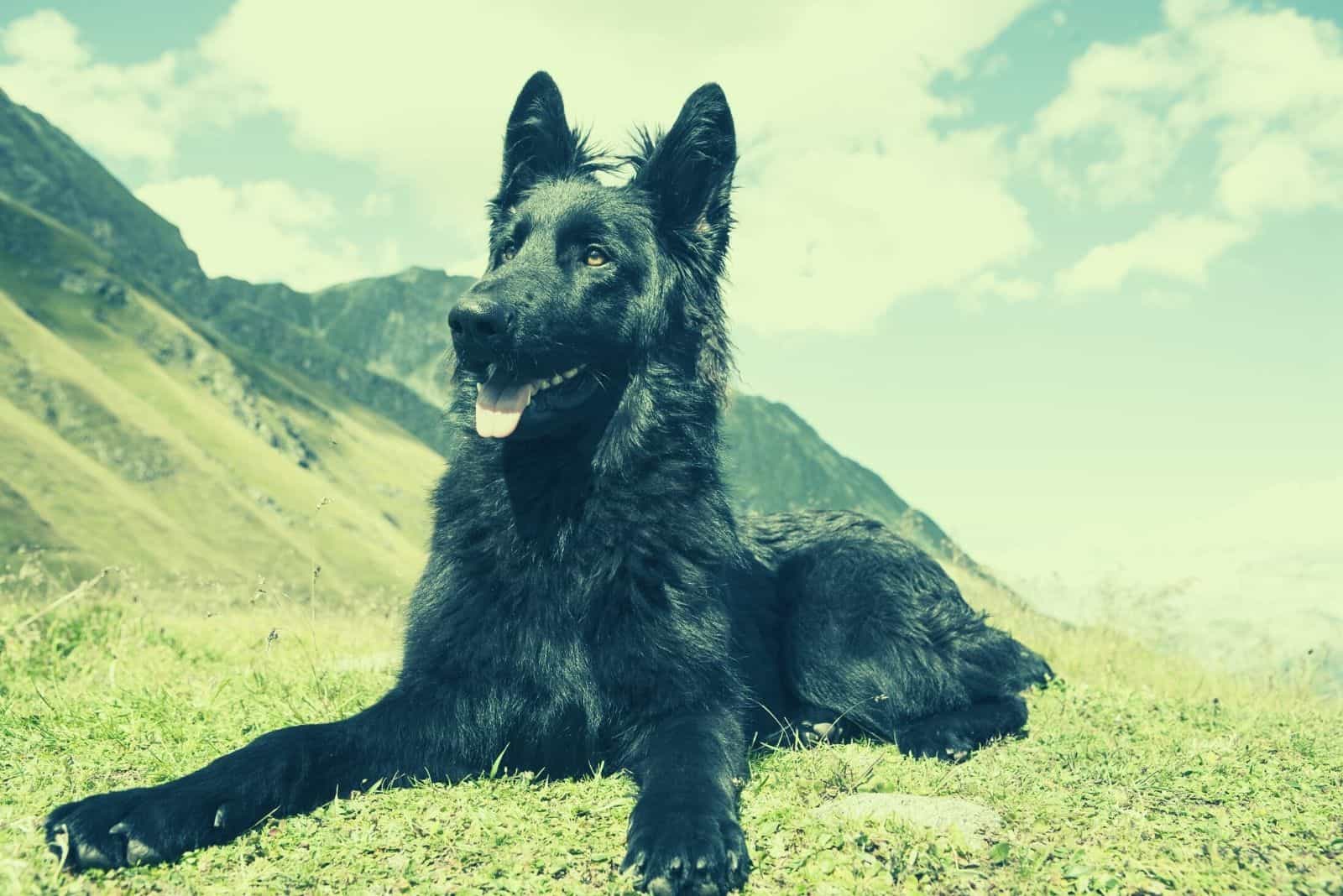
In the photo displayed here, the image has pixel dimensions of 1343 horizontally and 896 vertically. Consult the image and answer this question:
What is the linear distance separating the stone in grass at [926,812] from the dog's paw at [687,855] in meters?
0.56

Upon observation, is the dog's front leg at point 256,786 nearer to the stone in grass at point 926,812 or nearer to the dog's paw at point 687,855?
the dog's paw at point 687,855

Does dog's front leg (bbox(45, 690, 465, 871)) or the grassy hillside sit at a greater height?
dog's front leg (bbox(45, 690, 465, 871))

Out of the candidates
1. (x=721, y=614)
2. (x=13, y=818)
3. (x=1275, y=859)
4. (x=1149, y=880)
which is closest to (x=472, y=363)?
(x=721, y=614)

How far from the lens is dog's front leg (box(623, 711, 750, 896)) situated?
2.75 meters

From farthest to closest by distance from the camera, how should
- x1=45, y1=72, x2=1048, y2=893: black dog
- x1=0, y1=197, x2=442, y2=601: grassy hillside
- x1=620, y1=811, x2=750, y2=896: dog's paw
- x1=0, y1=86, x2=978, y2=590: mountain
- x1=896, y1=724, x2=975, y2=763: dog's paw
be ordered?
1. x1=0, y1=86, x2=978, y2=590: mountain
2. x1=0, y1=197, x2=442, y2=601: grassy hillside
3. x1=896, y1=724, x2=975, y2=763: dog's paw
4. x1=45, y1=72, x2=1048, y2=893: black dog
5. x1=620, y1=811, x2=750, y2=896: dog's paw

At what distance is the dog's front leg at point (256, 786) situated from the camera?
9.53 ft

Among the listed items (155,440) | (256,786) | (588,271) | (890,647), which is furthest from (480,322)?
(155,440)

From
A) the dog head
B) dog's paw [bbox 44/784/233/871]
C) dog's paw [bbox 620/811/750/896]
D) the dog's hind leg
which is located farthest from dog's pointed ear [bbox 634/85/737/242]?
dog's paw [bbox 44/784/233/871]

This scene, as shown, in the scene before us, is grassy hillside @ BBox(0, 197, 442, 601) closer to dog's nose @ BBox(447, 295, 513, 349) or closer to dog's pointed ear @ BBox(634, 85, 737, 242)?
dog's pointed ear @ BBox(634, 85, 737, 242)

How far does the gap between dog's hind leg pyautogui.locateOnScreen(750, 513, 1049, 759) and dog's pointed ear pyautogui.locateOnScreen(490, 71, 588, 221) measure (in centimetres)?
253

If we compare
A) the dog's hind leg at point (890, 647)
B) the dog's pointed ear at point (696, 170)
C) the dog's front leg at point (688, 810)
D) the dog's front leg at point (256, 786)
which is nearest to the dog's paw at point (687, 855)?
the dog's front leg at point (688, 810)

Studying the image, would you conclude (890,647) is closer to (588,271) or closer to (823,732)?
(823,732)

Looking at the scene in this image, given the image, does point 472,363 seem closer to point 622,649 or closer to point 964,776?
point 622,649

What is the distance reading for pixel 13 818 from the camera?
3.22m
